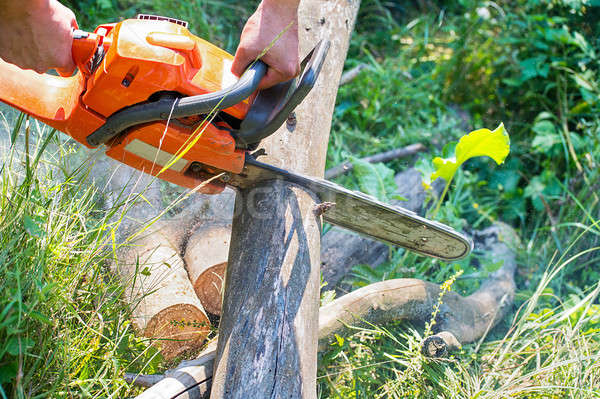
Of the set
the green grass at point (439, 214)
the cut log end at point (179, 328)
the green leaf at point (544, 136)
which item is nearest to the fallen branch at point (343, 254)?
the green grass at point (439, 214)

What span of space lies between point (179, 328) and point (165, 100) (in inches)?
39.2

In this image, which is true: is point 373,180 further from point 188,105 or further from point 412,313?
point 188,105

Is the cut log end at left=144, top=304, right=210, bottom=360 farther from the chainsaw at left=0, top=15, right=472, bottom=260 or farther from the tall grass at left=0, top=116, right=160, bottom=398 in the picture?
the chainsaw at left=0, top=15, right=472, bottom=260

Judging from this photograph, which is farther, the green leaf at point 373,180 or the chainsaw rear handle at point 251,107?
the green leaf at point 373,180

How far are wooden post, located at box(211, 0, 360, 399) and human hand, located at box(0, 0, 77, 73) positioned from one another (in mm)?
885

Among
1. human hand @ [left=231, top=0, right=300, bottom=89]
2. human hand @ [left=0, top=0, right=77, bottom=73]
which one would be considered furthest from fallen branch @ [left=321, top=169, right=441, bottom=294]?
human hand @ [left=0, top=0, right=77, bottom=73]

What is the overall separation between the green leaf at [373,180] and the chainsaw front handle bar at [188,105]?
Result: 1.38 m

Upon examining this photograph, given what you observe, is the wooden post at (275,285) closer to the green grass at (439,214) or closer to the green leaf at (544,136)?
the green grass at (439,214)

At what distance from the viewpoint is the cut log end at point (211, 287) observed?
7.76 ft

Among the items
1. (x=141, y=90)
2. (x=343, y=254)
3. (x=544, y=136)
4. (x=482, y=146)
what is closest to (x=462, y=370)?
(x=343, y=254)

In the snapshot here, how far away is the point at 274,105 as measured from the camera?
192 cm

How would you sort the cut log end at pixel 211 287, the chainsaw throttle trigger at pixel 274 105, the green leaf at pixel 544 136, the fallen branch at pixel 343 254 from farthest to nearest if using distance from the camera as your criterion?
the green leaf at pixel 544 136 → the fallen branch at pixel 343 254 → the cut log end at pixel 211 287 → the chainsaw throttle trigger at pixel 274 105

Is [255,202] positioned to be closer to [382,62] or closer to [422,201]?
[422,201]

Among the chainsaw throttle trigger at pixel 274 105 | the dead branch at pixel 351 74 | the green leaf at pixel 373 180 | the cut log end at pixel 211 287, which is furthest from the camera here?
the dead branch at pixel 351 74
